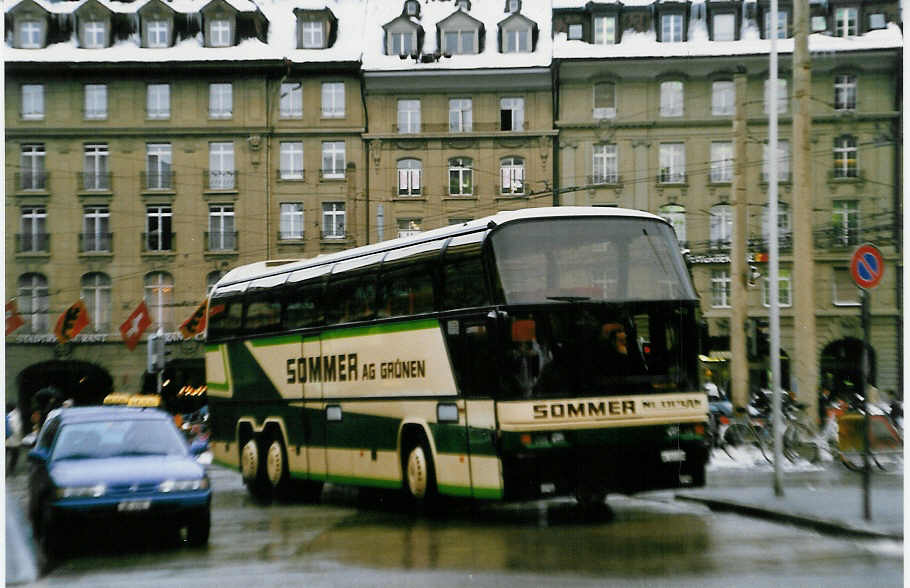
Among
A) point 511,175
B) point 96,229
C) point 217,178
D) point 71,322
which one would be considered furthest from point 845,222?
point 71,322

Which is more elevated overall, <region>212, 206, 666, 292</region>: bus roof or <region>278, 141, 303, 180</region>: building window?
<region>278, 141, 303, 180</region>: building window

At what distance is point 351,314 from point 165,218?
23.1ft

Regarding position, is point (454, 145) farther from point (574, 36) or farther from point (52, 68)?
point (52, 68)

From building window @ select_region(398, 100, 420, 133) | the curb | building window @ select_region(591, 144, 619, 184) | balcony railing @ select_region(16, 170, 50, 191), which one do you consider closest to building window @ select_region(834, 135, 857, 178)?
building window @ select_region(591, 144, 619, 184)

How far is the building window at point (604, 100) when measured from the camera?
2431 centimetres

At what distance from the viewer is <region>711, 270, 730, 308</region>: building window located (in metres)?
25.4

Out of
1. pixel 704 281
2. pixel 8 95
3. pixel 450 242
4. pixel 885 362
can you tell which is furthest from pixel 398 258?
pixel 704 281

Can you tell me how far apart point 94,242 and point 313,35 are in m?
5.31

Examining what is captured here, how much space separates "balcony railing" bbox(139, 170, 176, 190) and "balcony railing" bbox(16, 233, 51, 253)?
5002mm

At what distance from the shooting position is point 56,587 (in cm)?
1057

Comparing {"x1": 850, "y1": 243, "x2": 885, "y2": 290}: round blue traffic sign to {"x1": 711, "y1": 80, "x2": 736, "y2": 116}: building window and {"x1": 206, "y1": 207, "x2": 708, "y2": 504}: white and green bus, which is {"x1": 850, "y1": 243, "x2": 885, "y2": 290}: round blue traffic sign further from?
{"x1": 711, "y1": 80, "x2": 736, "y2": 116}: building window

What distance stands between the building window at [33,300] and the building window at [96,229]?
2339 millimetres

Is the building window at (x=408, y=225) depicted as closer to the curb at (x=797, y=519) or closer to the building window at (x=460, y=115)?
the building window at (x=460, y=115)

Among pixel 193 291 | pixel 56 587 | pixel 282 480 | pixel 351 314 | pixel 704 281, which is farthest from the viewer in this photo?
pixel 704 281
